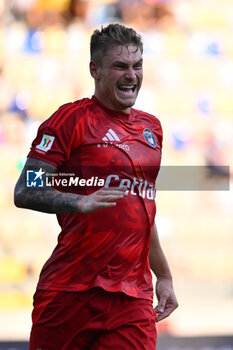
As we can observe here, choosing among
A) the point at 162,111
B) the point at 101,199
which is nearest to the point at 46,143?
the point at 101,199

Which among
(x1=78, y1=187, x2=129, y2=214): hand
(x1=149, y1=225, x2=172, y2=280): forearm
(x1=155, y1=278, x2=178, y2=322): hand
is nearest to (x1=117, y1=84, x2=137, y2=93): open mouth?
(x1=78, y1=187, x2=129, y2=214): hand

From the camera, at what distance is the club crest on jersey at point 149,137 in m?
3.29

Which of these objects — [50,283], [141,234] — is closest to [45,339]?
[50,283]

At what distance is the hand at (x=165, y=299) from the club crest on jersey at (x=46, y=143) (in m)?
0.91

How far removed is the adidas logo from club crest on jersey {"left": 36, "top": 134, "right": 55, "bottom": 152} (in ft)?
0.80

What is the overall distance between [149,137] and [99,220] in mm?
487

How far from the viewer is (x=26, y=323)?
24.6ft

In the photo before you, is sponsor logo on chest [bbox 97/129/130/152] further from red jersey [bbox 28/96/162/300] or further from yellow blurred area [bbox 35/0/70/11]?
yellow blurred area [bbox 35/0/70/11]

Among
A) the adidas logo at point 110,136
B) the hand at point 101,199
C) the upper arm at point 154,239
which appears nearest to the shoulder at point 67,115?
the adidas logo at point 110,136

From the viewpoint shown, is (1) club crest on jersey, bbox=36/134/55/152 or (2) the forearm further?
(2) the forearm

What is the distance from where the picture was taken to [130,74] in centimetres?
316

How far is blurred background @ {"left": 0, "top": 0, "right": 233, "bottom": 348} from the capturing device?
26.0ft

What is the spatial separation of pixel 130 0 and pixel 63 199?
7.03 m

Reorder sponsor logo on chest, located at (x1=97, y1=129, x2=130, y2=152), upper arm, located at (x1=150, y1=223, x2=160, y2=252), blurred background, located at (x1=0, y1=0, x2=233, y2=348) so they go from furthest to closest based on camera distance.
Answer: blurred background, located at (x1=0, y1=0, x2=233, y2=348) → upper arm, located at (x1=150, y1=223, x2=160, y2=252) → sponsor logo on chest, located at (x1=97, y1=129, x2=130, y2=152)
